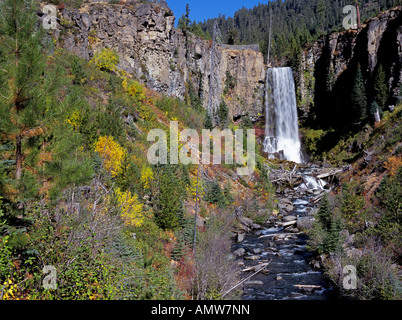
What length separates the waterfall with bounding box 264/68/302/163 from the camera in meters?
64.7

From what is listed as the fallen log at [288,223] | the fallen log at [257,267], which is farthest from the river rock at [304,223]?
the fallen log at [257,267]

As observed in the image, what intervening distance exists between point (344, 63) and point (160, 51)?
40.5m

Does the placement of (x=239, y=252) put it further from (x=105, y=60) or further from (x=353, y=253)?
(x=105, y=60)

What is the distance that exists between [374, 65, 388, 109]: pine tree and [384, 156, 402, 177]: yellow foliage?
86.5ft

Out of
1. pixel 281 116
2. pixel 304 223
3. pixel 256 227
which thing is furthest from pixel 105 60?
pixel 281 116

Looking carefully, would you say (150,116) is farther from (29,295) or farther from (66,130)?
(29,295)

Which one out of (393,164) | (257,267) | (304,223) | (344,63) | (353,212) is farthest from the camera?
(344,63)

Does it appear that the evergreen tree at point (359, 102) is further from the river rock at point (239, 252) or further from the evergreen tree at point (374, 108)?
the river rock at point (239, 252)

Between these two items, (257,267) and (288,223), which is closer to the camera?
(257,267)

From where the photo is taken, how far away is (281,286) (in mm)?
17094

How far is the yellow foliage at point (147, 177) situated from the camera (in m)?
23.5

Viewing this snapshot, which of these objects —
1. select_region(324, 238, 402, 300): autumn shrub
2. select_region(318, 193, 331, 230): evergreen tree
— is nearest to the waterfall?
select_region(318, 193, 331, 230): evergreen tree

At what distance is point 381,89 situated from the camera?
163ft

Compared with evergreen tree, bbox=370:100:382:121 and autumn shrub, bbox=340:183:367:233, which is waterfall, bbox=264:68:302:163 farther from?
autumn shrub, bbox=340:183:367:233
